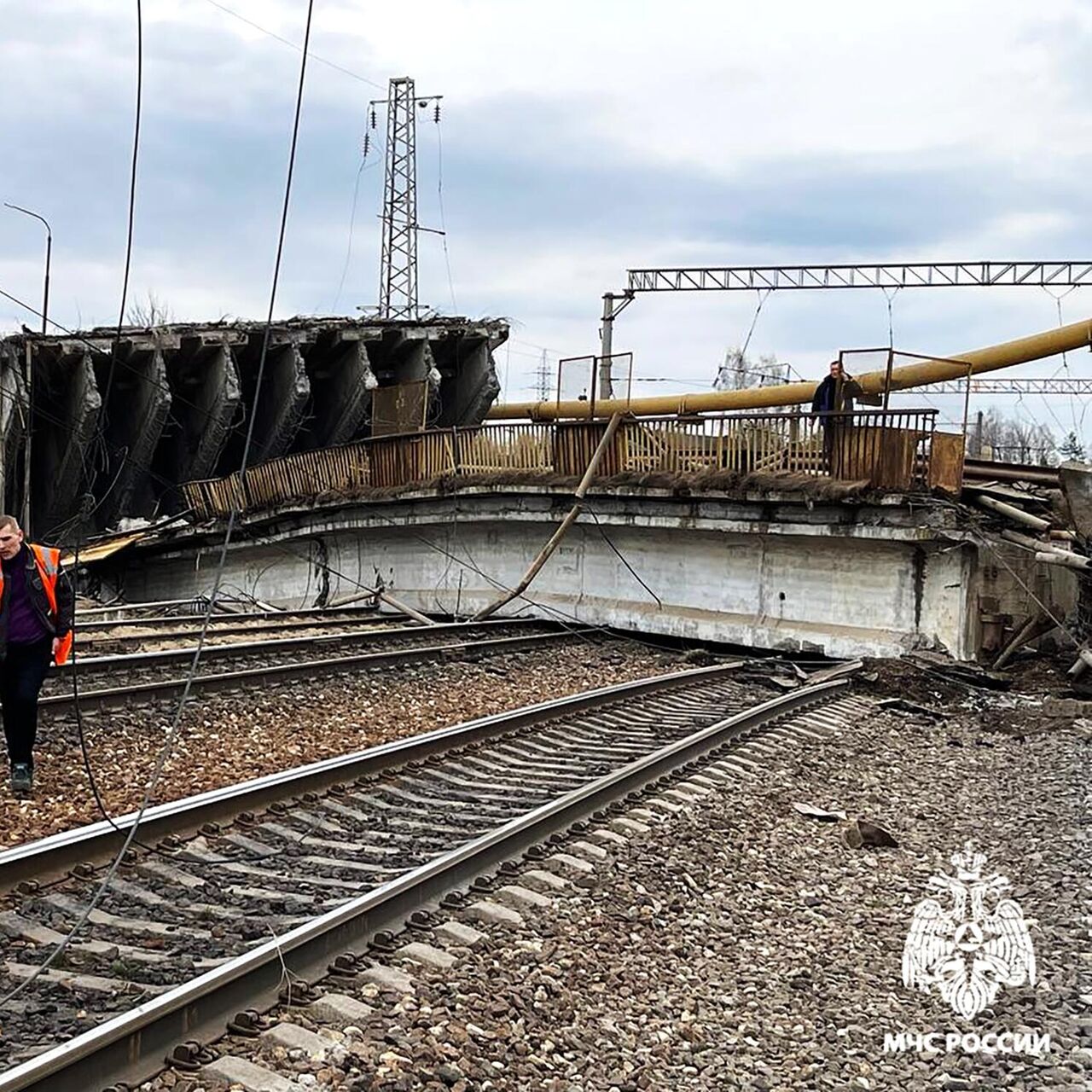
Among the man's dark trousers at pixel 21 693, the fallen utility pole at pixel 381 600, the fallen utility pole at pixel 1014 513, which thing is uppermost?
the fallen utility pole at pixel 1014 513

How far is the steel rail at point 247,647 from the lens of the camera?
1176 cm

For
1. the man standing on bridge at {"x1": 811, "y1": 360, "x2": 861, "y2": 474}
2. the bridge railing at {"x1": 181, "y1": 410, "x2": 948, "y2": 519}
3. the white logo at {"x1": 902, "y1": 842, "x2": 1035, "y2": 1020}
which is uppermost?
Answer: the man standing on bridge at {"x1": 811, "y1": 360, "x2": 861, "y2": 474}

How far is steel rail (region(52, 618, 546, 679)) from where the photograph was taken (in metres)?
11.8

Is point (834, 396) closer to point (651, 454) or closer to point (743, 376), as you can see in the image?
point (651, 454)

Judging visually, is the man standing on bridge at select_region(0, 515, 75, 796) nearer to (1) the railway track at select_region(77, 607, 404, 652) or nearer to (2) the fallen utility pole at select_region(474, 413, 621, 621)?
(1) the railway track at select_region(77, 607, 404, 652)

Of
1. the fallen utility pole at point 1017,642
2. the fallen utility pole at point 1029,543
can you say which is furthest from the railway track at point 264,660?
the fallen utility pole at point 1029,543

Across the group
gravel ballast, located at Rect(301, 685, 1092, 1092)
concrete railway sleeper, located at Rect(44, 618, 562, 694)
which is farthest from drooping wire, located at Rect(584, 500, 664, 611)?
gravel ballast, located at Rect(301, 685, 1092, 1092)

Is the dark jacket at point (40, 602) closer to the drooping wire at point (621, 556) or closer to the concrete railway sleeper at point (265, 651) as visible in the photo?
the concrete railway sleeper at point (265, 651)

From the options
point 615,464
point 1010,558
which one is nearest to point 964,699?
point 1010,558

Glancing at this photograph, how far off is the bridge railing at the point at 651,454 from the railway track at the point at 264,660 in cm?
189

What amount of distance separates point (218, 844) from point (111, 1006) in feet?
7.62

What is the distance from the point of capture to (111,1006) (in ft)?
14.3

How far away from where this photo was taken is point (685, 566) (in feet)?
57.9

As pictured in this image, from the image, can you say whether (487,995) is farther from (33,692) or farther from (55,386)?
(55,386)
